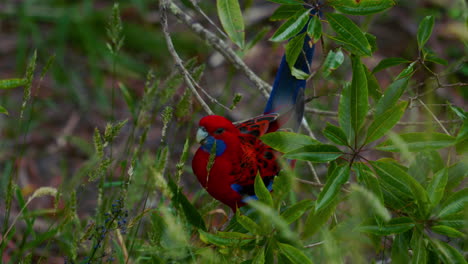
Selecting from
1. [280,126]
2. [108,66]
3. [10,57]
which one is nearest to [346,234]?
[280,126]

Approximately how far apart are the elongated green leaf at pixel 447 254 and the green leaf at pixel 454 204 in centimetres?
6

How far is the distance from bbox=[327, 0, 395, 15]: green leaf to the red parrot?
18 cm

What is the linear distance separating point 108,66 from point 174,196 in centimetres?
228

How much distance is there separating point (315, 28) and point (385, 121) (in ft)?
0.90

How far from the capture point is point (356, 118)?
49.0 inches

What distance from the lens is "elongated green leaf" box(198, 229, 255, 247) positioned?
1270 millimetres

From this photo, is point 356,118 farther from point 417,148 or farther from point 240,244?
point 240,244

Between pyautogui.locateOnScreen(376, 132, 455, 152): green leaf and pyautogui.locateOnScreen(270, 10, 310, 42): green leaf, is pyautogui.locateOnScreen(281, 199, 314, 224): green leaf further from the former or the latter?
pyautogui.locateOnScreen(270, 10, 310, 42): green leaf

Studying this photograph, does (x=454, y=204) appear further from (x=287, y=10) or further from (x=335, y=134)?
(x=287, y=10)

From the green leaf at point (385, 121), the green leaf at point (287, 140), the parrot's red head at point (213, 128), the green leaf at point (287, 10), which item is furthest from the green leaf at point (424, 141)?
the parrot's red head at point (213, 128)

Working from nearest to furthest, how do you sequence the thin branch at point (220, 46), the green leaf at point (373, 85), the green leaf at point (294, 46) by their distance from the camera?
1. the green leaf at point (294, 46)
2. the green leaf at point (373, 85)
3. the thin branch at point (220, 46)

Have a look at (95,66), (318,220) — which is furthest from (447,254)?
(95,66)

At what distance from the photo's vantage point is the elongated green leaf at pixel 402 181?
3.97 ft

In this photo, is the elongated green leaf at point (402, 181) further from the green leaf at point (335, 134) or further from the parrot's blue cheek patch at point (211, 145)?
the parrot's blue cheek patch at point (211, 145)
